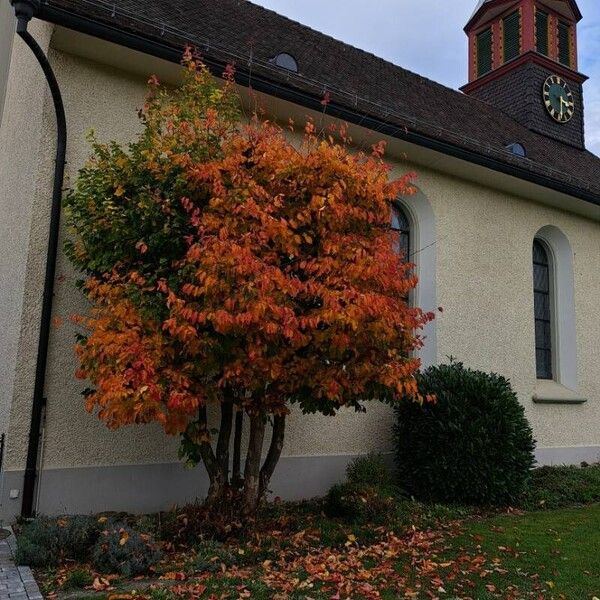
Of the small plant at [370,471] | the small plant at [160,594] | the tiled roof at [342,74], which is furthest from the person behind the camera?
the tiled roof at [342,74]

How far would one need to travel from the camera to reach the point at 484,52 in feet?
59.3

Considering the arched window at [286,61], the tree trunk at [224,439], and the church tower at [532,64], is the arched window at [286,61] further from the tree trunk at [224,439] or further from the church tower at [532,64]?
the church tower at [532,64]

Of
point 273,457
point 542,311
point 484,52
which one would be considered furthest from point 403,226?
point 484,52

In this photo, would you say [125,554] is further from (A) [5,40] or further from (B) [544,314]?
(B) [544,314]

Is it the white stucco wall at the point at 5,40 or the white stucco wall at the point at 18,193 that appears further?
A: the white stucco wall at the point at 5,40

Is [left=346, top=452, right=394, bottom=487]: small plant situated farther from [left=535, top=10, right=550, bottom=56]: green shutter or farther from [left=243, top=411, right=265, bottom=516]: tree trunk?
[left=535, top=10, right=550, bottom=56]: green shutter

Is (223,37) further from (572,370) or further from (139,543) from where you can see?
(572,370)

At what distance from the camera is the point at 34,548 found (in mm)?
5047

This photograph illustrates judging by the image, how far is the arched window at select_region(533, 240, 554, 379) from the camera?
12312 millimetres

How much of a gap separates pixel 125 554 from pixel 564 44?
1805 cm

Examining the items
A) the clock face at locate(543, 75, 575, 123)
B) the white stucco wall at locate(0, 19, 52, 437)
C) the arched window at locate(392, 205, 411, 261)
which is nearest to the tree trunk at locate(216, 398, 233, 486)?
the white stucco wall at locate(0, 19, 52, 437)

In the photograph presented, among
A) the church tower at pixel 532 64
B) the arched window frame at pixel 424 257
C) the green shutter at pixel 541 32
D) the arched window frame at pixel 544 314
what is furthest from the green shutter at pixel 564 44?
the arched window frame at pixel 424 257

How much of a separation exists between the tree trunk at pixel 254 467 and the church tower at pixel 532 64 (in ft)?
42.0

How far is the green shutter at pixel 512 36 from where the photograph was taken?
17047mm
